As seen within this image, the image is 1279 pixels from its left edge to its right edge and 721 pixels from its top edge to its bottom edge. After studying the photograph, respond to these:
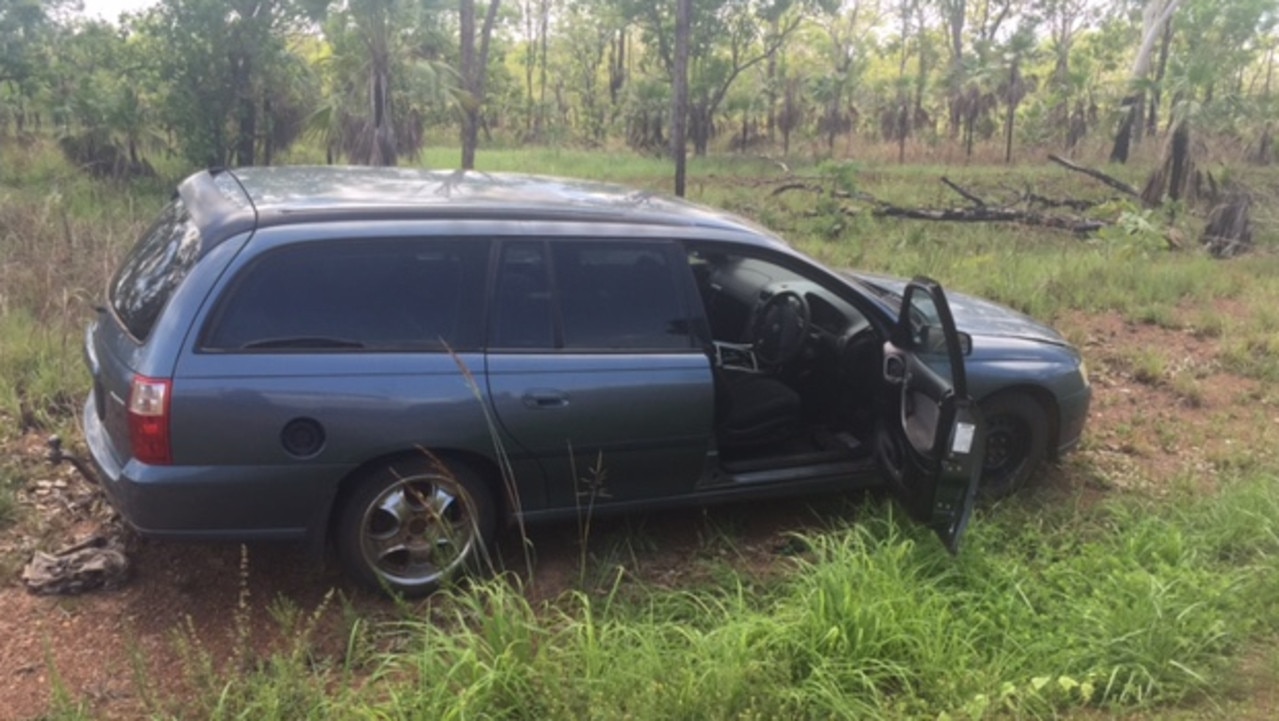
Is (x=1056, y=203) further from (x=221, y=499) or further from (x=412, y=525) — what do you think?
(x=221, y=499)

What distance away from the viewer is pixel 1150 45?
28203 millimetres

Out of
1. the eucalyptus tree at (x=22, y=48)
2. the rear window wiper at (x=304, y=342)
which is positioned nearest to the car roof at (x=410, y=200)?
the rear window wiper at (x=304, y=342)

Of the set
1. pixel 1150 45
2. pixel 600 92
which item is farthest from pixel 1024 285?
pixel 600 92

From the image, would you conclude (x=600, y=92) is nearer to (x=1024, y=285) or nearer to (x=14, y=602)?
(x=1024, y=285)

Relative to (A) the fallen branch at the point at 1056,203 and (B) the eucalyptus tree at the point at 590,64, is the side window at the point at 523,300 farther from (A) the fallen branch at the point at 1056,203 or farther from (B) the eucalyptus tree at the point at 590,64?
(B) the eucalyptus tree at the point at 590,64

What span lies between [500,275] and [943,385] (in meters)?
1.93

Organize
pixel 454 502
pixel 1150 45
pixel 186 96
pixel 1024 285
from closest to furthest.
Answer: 1. pixel 454 502
2. pixel 1024 285
3. pixel 186 96
4. pixel 1150 45

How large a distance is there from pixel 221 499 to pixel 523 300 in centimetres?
141

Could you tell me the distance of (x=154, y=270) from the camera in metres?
4.06

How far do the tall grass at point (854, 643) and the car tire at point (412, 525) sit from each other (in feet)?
0.55

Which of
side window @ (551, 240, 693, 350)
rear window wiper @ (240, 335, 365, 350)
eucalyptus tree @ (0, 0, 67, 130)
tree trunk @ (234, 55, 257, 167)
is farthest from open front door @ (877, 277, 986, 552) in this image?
eucalyptus tree @ (0, 0, 67, 130)

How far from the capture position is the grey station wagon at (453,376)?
369 cm

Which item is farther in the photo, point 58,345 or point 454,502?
point 58,345

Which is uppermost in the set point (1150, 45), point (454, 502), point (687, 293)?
point (1150, 45)
